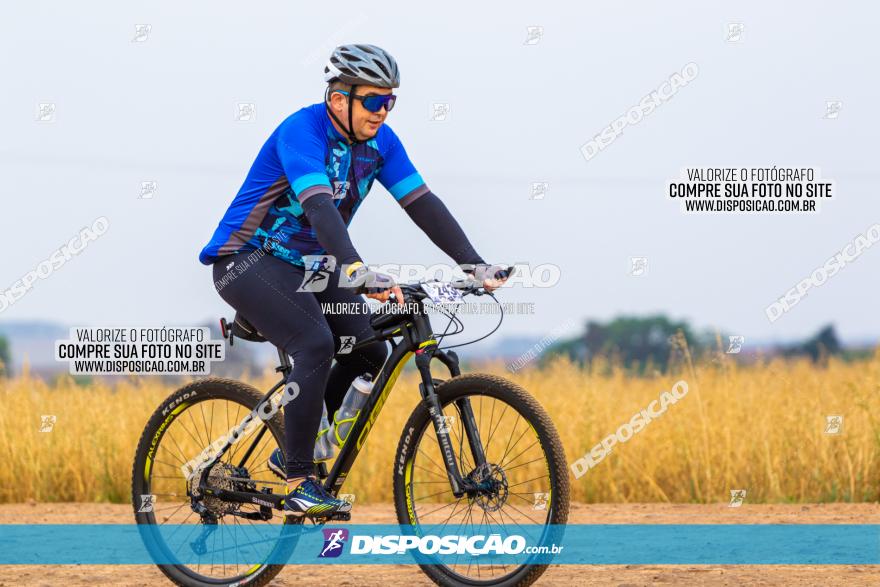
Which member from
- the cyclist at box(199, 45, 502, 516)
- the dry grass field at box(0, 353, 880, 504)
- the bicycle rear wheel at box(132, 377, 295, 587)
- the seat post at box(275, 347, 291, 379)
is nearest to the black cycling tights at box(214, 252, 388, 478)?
the cyclist at box(199, 45, 502, 516)

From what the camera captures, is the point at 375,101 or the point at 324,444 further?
the point at 324,444

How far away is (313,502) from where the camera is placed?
593 cm

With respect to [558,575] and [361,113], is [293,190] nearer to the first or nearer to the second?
[361,113]

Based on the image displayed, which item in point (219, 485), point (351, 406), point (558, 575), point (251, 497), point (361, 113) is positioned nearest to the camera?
point (361, 113)

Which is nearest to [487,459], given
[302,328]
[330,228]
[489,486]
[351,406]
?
[489,486]

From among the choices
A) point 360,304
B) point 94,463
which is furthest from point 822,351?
point 360,304

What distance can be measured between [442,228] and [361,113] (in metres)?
0.71

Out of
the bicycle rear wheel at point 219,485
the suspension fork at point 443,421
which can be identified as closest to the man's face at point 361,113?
the suspension fork at point 443,421

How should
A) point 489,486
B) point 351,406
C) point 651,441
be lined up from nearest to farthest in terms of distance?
point 489,486
point 351,406
point 651,441

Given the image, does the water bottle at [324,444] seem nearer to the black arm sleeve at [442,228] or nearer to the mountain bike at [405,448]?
the mountain bike at [405,448]

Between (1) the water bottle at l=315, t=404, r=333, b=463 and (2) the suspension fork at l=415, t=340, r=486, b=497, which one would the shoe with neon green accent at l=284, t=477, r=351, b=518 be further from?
(2) the suspension fork at l=415, t=340, r=486, b=497

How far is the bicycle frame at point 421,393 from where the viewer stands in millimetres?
5645

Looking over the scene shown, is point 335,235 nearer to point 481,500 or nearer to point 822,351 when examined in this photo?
point 481,500

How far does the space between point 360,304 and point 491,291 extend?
2.42 feet
